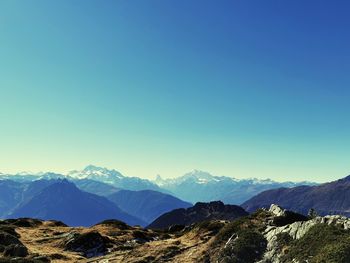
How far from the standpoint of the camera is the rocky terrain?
29075mm

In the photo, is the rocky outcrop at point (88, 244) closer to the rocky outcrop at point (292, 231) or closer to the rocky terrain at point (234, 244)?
the rocky terrain at point (234, 244)

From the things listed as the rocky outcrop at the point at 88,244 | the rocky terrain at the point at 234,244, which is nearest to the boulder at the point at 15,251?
the rocky terrain at the point at 234,244

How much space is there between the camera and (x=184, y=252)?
40.6 metres

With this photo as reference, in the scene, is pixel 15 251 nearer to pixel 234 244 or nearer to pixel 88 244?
pixel 88 244

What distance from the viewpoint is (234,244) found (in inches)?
1378

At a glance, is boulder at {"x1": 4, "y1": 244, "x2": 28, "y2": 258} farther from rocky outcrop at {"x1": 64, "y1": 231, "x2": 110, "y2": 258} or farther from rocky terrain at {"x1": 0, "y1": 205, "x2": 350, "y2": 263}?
rocky outcrop at {"x1": 64, "y1": 231, "x2": 110, "y2": 258}

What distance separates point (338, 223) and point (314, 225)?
194 cm

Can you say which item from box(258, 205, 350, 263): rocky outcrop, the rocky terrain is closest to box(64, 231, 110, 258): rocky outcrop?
the rocky terrain

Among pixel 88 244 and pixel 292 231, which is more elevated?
pixel 292 231

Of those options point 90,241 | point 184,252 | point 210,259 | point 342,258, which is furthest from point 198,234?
point 342,258

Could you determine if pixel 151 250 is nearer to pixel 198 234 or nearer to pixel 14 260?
pixel 198 234

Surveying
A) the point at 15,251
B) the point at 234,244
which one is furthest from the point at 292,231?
the point at 15,251

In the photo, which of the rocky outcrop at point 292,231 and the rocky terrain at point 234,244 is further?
the rocky outcrop at point 292,231

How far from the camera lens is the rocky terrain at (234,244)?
29075mm
